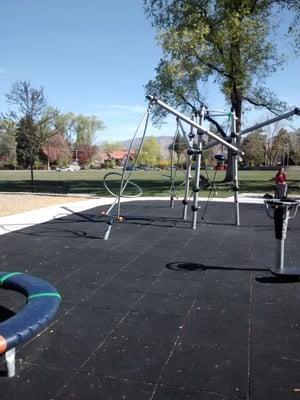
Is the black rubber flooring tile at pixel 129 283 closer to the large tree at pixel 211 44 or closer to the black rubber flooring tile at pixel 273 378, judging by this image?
the black rubber flooring tile at pixel 273 378

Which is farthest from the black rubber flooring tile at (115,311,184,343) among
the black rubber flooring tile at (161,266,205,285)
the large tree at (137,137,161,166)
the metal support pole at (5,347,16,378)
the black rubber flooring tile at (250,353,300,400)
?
the large tree at (137,137,161,166)

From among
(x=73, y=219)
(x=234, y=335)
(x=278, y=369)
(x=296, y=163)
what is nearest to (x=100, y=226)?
(x=73, y=219)

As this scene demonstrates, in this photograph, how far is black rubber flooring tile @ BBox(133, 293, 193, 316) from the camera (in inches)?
179

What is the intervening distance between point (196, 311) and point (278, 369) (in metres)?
1.32

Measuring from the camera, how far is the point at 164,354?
140 inches

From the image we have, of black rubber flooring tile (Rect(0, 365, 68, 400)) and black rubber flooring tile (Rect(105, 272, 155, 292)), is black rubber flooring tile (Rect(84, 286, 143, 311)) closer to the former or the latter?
black rubber flooring tile (Rect(105, 272, 155, 292))

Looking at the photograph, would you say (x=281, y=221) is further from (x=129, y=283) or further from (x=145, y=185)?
(x=145, y=185)

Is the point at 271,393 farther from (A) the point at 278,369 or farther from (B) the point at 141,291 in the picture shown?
(B) the point at 141,291

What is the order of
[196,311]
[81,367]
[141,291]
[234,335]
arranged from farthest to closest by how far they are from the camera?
[141,291], [196,311], [234,335], [81,367]

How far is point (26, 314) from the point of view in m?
3.56

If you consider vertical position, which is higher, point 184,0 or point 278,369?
point 184,0

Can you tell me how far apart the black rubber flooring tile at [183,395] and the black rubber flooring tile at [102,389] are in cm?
8

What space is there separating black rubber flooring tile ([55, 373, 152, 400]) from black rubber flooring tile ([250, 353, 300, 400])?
778mm

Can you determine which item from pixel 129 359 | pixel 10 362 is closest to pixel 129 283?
pixel 129 359
